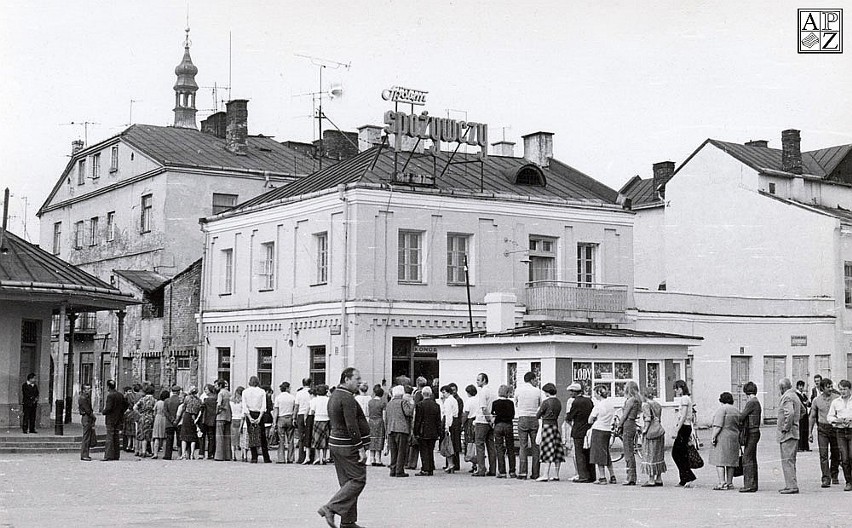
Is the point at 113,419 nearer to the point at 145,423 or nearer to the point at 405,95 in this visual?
the point at 145,423

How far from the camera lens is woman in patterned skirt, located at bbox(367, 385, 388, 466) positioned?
22516 millimetres

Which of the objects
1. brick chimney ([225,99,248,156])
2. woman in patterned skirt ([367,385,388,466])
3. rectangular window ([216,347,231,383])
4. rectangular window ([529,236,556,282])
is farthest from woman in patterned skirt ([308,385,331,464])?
brick chimney ([225,99,248,156])

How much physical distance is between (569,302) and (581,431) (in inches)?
635

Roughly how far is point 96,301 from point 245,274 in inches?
343

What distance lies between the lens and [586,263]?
37250mm

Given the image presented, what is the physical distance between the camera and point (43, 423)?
29.8 m

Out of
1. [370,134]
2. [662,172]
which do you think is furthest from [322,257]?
[662,172]

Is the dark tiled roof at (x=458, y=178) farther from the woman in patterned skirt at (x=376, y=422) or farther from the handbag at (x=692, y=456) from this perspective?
the handbag at (x=692, y=456)

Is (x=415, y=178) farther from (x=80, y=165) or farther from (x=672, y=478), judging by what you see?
(x=80, y=165)

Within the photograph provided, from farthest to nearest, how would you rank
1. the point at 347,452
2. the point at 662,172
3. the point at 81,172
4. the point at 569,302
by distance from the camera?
the point at 662,172 < the point at 81,172 < the point at 569,302 < the point at 347,452

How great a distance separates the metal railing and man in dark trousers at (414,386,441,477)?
14702 mm

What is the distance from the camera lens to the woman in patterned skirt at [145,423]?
25.3 metres

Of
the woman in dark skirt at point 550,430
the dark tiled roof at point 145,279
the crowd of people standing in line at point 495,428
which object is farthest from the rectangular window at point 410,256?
the woman in dark skirt at point 550,430

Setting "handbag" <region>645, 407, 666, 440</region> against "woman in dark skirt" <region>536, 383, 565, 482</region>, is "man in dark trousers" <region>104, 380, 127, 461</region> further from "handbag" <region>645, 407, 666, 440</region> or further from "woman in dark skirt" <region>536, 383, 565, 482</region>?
"handbag" <region>645, 407, 666, 440</region>
